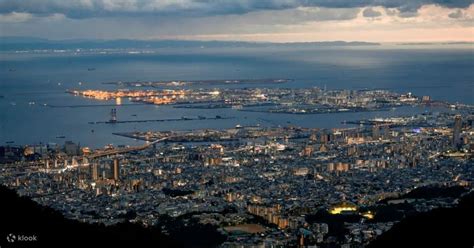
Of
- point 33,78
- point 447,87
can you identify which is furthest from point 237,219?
point 33,78

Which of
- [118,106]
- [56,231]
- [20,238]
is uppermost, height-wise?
[20,238]

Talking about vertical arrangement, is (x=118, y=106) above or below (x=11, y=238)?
below

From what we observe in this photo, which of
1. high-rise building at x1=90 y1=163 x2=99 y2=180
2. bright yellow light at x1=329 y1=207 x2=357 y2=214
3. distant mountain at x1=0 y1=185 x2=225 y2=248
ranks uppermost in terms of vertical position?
distant mountain at x1=0 y1=185 x2=225 y2=248

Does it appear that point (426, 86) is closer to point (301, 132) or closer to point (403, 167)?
point (301, 132)

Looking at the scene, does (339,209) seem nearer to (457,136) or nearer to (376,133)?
(457,136)

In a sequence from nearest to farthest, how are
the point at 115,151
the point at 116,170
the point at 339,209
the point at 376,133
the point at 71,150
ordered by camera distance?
the point at 339,209 → the point at 116,170 → the point at 71,150 → the point at 115,151 → the point at 376,133

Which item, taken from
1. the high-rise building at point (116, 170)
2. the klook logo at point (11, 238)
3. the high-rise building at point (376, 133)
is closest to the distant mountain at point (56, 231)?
the klook logo at point (11, 238)

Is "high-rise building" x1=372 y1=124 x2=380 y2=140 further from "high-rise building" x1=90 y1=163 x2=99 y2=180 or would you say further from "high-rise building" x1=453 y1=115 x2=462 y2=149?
"high-rise building" x1=90 y1=163 x2=99 y2=180

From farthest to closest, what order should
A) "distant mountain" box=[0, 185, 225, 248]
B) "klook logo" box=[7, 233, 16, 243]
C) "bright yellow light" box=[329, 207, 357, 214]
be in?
"bright yellow light" box=[329, 207, 357, 214] → "distant mountain" box=[0, 185, 225, 248] → "klook logo" box=[7, 233, 16, 243]

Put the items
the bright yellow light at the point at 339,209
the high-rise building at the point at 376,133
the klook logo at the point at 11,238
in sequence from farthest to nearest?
the high-rise building at the point at 376,133 < the bright yellow light at the point at 339,209 < the klook logo at the point at 11,238

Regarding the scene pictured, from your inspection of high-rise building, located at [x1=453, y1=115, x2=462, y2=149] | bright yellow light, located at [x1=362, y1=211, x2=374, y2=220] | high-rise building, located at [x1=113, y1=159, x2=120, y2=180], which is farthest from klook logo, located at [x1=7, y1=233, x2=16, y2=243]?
high-rise building, located at [x1=453, y1=115, x2=462, y2=149]

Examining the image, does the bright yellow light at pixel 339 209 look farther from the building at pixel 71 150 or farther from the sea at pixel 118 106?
the sea at pixel 118 106

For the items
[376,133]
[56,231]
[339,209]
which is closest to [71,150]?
[376,133]
